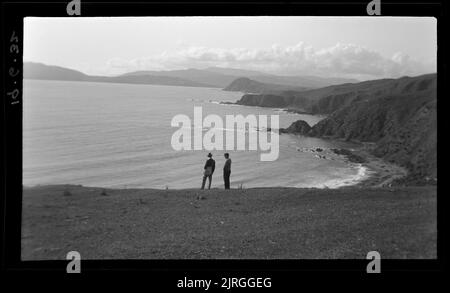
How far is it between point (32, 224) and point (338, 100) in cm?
616

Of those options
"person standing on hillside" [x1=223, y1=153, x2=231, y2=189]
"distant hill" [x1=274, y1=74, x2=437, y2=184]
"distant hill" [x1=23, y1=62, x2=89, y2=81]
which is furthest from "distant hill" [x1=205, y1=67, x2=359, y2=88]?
"distant hill" [x1=23, y1=62, x2=89, y2=81]

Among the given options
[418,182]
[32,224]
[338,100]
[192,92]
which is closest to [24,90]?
[32,224]

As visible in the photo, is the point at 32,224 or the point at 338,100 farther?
the point at 338,100

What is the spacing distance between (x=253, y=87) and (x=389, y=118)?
2697 millimetres

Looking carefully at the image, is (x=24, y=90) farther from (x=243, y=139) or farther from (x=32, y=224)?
(x=243, y=139)

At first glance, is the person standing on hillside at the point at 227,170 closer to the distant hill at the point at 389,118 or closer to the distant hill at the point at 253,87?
the distant hill at the point at 389,118

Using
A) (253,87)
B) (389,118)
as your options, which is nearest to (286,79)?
(253,87)

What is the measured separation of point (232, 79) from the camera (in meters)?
8.20

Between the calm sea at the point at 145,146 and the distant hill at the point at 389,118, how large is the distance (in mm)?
368
